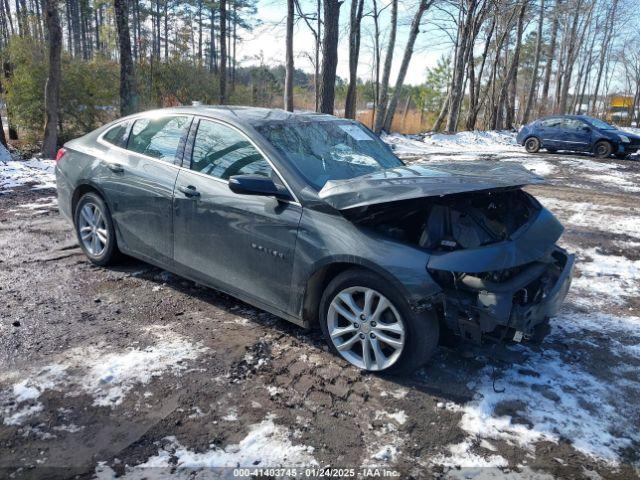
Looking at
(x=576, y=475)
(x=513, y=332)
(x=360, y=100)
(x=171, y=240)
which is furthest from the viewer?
(x=360, y=100)


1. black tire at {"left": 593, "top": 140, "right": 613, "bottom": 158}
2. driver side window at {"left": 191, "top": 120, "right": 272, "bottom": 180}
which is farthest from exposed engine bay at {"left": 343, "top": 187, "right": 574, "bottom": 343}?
black tire at {"left": 593, "top": 140, "right": 613, "bottom": 158}

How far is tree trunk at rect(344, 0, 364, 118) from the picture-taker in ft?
76.1

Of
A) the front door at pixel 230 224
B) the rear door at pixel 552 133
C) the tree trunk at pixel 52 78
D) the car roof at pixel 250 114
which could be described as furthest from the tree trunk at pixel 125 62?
the rear door at pixel 552 133

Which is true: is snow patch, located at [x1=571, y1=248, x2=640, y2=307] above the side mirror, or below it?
below

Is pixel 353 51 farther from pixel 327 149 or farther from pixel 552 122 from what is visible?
pixel 327 149

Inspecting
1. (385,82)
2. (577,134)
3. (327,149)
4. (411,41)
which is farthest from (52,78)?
(577,134)

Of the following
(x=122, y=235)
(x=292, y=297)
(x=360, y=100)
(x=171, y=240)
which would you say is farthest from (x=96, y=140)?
(x=360, y=100)

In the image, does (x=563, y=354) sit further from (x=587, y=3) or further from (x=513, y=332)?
(x=587, y=3)

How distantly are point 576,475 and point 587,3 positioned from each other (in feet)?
125

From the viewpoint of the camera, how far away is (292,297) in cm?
348

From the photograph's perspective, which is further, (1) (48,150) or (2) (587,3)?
(2) (587,3)

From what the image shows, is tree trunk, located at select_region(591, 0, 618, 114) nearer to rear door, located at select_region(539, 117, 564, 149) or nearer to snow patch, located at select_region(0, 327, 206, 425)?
rear door, located at select_region(539, 117, 564, 149)

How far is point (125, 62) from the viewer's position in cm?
1248

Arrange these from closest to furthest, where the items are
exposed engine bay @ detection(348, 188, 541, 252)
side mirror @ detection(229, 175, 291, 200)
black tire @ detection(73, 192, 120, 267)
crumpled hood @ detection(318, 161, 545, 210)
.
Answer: crumpled hood @ detection(318, 161, 545, 210) → exposed engine bay @ detection(348, 188, 541, 252) → side mirror @ detection(229, 175, 291, 200) → black tire @ detection(73, 192, 120, 267)
